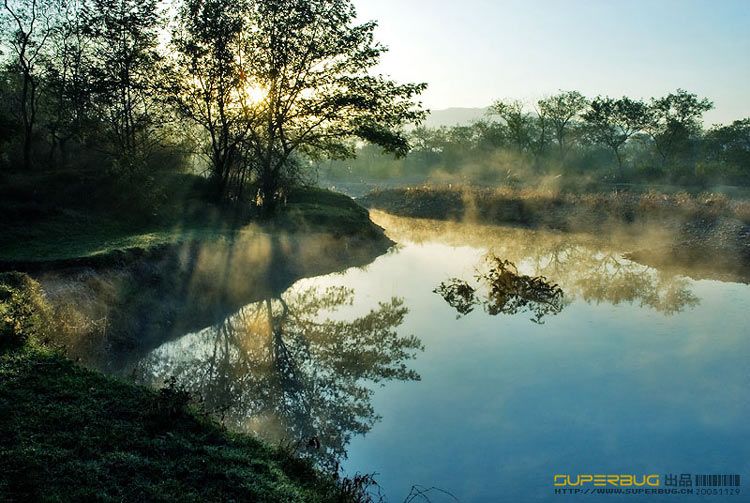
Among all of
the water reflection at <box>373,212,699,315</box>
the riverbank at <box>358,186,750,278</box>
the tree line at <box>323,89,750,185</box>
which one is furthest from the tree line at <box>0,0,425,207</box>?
the tree line at <box>323,89,750,185</box>

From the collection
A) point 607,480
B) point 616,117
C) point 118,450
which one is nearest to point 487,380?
point 607,480

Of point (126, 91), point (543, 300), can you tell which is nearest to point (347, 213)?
point (126, 91)

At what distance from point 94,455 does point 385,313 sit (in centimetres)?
1328

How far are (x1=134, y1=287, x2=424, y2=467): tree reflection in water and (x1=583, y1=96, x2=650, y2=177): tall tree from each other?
82395 mm

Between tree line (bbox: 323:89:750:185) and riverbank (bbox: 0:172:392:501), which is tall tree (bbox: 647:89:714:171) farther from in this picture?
riverbank (bbox: 0:172:392:501)

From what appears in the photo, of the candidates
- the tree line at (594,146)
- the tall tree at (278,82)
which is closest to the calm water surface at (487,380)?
the tall tree at (278,82)

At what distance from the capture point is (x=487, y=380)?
42.0 ft

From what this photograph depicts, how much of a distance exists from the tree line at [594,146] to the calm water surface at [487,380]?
63.5 m

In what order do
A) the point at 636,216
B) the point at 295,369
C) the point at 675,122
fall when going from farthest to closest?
the point at 675,122
the point at 636,216
the point at 295,369

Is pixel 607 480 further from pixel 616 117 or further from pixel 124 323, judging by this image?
pixel 616 117

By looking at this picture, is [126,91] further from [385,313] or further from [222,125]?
[385,313]

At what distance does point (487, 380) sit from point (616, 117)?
89627 millimetres

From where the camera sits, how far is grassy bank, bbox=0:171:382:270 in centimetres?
1720

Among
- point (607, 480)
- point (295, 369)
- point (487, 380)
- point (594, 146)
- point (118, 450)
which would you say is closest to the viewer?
point (118, 450)
